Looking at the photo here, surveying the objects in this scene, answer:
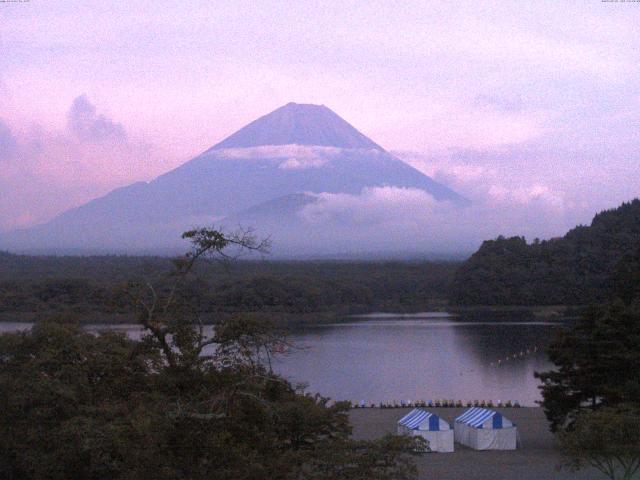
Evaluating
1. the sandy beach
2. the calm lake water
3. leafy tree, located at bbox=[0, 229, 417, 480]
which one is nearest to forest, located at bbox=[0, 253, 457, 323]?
the calm lake water

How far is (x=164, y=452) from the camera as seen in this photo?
4.89 meters

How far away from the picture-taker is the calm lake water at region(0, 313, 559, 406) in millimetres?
17547

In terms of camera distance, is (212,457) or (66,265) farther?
(66,265)

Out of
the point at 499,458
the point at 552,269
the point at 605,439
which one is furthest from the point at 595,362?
the point at 552,269

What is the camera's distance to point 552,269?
134ft

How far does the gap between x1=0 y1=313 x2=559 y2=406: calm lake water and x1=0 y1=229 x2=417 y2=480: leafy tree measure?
5.87 metres

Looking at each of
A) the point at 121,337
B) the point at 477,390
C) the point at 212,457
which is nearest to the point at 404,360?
the point at 477,390

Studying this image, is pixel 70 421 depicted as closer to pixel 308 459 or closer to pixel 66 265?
pixel 308 459

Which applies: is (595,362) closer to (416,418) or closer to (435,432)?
(435,432)

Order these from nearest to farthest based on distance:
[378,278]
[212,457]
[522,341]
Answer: [212,457], [522,341], [378,278]

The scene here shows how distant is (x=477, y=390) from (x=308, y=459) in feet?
43.3

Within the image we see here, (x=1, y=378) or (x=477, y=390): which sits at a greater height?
(x=1, y=378)

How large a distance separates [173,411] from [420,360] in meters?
18.2

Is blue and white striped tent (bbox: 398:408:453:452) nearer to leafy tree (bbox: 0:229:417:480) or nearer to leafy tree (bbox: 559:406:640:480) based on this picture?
leafy tree (bbox: 559:406:640:480)
